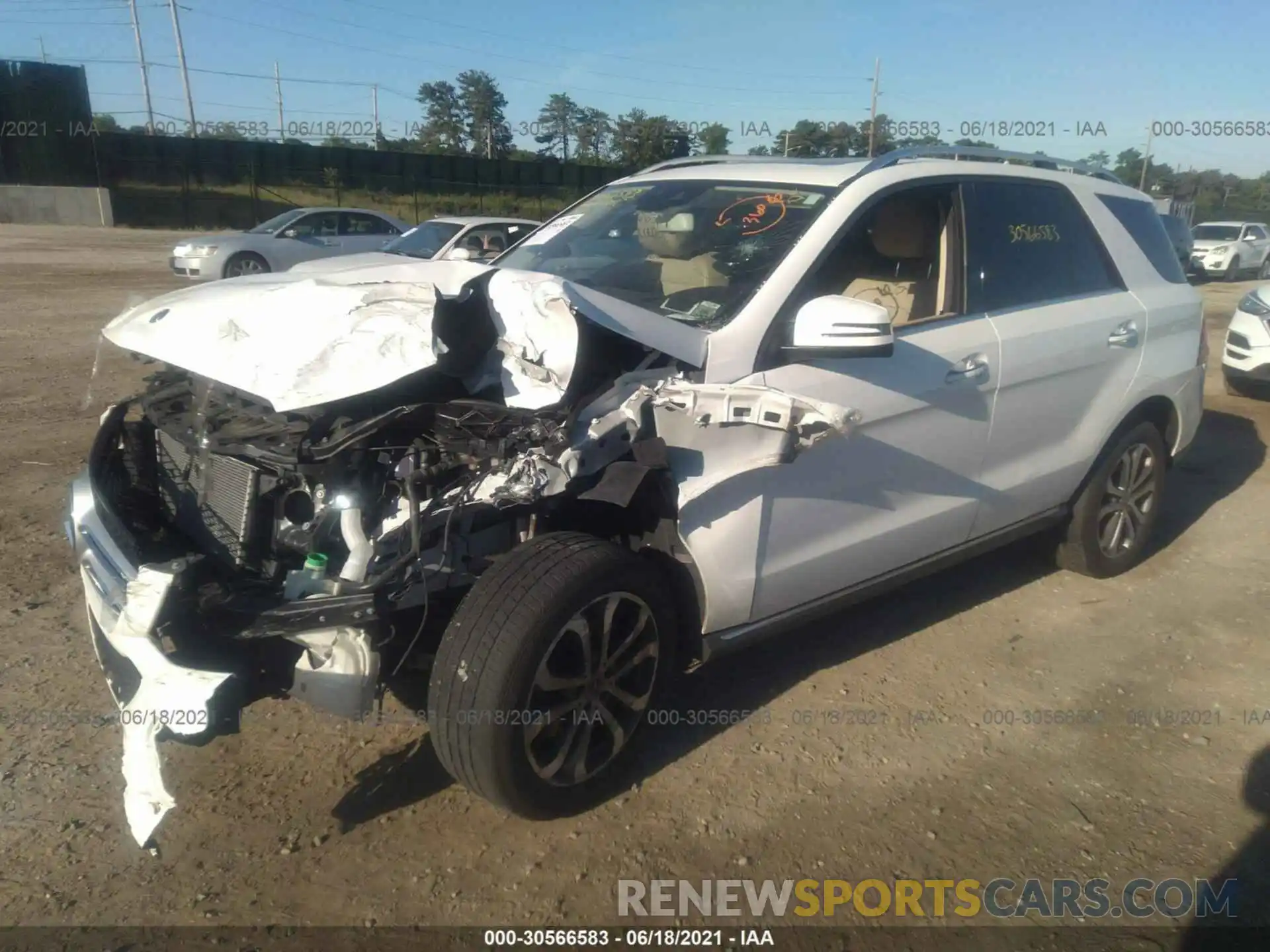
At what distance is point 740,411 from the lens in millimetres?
2760

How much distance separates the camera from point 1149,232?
4852mm

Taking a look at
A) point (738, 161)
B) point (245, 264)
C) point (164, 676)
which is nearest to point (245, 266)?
point (245, 264)

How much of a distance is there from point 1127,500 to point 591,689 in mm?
3313

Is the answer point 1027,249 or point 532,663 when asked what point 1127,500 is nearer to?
point 1027,249

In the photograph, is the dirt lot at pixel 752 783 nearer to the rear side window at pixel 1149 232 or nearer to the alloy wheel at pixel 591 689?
the alloy wheel at pixel 591 689

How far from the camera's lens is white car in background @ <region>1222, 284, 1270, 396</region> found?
28.8 feet

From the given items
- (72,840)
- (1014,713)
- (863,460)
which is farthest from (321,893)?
(1014,713)

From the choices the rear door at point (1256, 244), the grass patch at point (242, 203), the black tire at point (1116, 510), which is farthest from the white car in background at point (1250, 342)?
the grass patch at point (242, 203)

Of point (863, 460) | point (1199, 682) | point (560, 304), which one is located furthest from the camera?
point (1199, 682)

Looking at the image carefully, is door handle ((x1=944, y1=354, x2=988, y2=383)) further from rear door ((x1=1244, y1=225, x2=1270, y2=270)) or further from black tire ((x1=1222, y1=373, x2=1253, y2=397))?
rear door ((x1=1244, y1=225, x2=1270, y2=270))

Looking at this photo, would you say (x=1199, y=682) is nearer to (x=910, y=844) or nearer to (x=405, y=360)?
(x=910, y=844)

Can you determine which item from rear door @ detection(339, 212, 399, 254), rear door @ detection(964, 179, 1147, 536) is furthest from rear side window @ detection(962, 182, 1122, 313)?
rear door @ detection(339, 212, 399, 254)

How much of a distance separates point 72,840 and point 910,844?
2486 millimetres

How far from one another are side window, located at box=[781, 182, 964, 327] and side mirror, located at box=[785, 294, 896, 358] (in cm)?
65
